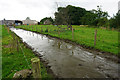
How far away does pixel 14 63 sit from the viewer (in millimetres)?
5172

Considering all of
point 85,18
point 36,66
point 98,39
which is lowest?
point 36,66

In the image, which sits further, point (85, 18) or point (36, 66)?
point (85, 18)

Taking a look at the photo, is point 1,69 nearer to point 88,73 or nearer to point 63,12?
point 88,73

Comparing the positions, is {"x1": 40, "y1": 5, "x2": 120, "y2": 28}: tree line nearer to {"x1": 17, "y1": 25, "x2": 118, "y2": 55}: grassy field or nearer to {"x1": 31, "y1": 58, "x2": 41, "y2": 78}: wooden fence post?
{"x1": 17, "y1": 25, "x2": 118, "y2": 55}: grassy field

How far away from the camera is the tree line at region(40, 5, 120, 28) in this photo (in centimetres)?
2353

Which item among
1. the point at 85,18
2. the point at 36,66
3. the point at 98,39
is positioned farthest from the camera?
the point at 85,18

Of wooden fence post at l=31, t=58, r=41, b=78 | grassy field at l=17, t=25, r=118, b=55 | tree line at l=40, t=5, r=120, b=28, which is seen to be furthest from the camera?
tree line at l=40, t=5, r=120, b=28

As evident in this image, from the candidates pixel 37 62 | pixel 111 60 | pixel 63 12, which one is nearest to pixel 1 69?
pixel 37 62

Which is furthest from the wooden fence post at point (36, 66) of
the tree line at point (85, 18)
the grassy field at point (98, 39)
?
the tree line at point (85, 18)

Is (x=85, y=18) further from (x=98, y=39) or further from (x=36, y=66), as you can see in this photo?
(x=36, y=66)

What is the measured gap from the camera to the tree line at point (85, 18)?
77.2ft

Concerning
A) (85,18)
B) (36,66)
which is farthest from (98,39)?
(85,18)

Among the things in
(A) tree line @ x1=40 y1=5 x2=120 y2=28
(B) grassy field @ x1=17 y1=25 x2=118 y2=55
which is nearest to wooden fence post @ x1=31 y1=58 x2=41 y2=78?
(B) grassy field @ x1=17 y1=25 x2=118 y2=55

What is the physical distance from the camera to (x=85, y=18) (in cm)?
4778
